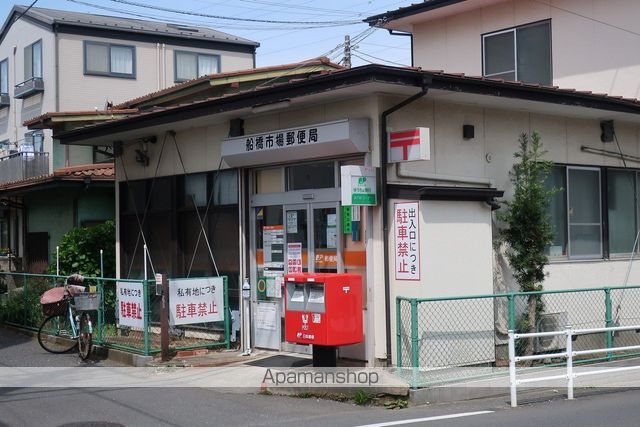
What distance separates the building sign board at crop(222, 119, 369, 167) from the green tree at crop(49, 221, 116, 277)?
6.10m

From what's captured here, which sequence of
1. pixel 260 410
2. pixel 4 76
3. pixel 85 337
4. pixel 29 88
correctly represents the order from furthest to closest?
pixel 4 76 → pixel 29 88 → pixel 85 337 → pixel 260 410

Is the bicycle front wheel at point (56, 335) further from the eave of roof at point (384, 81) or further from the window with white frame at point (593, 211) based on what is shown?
the window with white frame at point (593, 211)

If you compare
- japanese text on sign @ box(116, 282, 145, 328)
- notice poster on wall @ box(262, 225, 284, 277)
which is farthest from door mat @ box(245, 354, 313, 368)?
japanese text on sign @ box(116, 282, 145, 328)

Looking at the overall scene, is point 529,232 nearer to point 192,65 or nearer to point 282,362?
point 282,362

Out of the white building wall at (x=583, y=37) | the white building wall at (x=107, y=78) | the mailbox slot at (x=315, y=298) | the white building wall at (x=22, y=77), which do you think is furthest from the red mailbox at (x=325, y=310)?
the white building wall at (x=107, y=78)

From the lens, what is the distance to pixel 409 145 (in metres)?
10.5

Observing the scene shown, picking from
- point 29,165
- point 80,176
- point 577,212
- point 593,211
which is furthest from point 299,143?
point 29,165

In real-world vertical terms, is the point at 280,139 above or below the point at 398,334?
above

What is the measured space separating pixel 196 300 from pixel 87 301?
196cm

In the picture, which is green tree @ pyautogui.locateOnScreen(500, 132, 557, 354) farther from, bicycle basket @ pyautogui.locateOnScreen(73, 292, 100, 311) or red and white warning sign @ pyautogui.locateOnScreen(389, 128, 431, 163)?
bicycle basket @ pyautogui.locateOnScreen(73, 292, 100, 311)

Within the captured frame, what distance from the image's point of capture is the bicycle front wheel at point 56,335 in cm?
1406

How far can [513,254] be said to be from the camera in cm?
1214

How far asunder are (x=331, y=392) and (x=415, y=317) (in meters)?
1.47

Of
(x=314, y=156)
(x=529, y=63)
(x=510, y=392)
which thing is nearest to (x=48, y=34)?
(x=529, y=63)
